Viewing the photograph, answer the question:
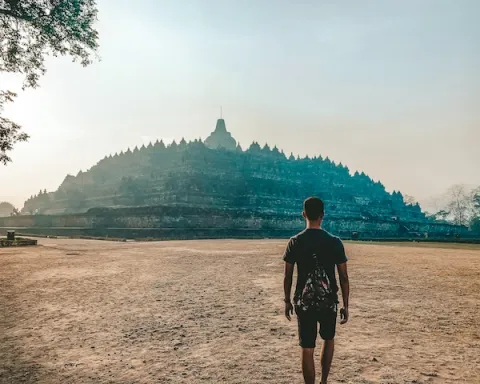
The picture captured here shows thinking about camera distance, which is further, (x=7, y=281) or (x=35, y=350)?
(x=7, y=281)

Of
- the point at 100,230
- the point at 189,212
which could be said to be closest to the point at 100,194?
the point at 100,230

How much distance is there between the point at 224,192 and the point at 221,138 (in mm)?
28859

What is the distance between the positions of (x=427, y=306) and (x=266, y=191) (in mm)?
48109

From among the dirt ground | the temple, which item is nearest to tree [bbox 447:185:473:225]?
the temple

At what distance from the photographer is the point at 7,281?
326 inches

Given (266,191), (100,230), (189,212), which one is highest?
(266,191)

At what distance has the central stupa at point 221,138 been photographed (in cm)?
7462

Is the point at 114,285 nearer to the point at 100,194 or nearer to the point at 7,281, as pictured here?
the point at 7,281

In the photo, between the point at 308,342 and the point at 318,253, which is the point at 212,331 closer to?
the point at 308,342

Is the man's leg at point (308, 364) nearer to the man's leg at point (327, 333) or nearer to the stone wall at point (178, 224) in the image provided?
the man's leg at point (327, 333)

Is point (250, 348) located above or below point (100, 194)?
below

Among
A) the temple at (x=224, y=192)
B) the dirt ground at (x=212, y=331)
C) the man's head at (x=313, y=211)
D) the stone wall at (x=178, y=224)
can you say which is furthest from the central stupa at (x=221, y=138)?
the man's head at (x=313, y=211)

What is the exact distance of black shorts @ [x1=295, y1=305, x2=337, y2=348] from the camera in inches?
111

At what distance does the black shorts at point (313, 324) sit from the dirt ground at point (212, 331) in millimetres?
710
